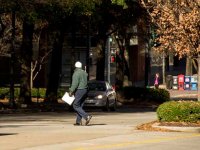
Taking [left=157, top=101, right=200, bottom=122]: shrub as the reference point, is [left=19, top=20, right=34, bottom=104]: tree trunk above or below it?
above

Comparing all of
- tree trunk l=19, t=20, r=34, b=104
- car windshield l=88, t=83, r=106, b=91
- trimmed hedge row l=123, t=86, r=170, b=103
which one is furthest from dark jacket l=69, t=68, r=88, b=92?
trimmed hedge row l=123, t=86, r=170, b=103

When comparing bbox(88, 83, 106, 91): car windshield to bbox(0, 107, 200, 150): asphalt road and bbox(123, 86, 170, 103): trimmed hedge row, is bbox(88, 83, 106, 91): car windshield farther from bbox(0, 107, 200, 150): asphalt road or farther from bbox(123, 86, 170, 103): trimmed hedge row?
bbox(0, 107, 200, 150): asphalt road

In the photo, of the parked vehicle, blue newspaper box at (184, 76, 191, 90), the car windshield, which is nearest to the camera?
the parked vehicle

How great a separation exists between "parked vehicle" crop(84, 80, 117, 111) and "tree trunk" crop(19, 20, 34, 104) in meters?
3.23

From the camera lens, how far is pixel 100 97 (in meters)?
31.4

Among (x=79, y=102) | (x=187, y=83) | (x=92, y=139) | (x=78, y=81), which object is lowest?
(x=92, y=139)

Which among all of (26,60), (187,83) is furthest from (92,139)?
(187,83)

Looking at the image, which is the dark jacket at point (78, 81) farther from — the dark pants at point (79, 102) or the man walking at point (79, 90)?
the dark pants at point (79, 102)

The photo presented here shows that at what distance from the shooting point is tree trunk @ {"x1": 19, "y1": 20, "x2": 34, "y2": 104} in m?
32.2

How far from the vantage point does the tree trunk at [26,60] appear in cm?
3219

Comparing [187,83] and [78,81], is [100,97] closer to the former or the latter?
[78,81]

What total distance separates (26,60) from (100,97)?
4293mm

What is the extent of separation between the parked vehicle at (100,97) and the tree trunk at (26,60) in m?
3.23

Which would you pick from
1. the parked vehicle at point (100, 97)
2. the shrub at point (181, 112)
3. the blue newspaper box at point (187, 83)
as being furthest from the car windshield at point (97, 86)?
the blue newspaper box at point (187, 83)
